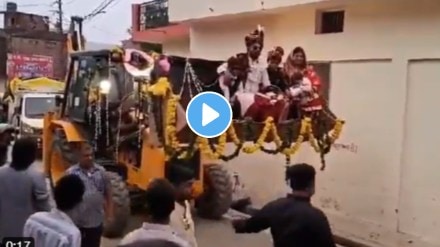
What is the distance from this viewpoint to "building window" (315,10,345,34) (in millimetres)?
11242

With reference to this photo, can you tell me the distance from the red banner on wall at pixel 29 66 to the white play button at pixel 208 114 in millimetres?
26053

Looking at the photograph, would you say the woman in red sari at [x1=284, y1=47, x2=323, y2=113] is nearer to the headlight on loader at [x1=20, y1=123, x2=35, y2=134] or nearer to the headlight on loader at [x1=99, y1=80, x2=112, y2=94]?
the headlight on loader at [x1=99, y1=80, x2=112, y2=94]

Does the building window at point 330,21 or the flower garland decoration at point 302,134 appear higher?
the building window at point 330,21

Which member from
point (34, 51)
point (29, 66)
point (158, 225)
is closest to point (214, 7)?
point (158, 225)

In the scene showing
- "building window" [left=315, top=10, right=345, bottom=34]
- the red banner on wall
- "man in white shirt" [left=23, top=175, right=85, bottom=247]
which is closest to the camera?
"man in white shirt" [left=23, top=175, right=85, bottom=247]

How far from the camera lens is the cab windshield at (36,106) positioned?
65.9 feet

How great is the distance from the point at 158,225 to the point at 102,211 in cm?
289

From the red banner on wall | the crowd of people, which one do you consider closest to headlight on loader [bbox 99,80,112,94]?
the crowd of people

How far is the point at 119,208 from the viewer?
30.8 feet

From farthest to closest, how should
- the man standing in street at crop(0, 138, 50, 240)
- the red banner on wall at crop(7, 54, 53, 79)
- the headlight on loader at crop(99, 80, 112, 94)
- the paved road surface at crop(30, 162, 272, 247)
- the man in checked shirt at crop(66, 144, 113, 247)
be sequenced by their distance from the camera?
1. the red banner on wall at crop(7, 54, 53, 79)
2. the headlight on loader at crop(99, 80, 112, 94)
3. the paved road surface at crop(30, 162, 272, 247)
4. the man in checked shirt at crop(66, 144, 113, 247)
5. the man standing in street at crop(0, 138, 50, 240)

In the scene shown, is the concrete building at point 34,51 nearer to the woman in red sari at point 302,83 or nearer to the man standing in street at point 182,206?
the woman in red sari at point 302,83

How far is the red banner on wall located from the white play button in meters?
26.1

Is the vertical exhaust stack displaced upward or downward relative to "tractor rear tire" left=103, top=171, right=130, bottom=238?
upward
